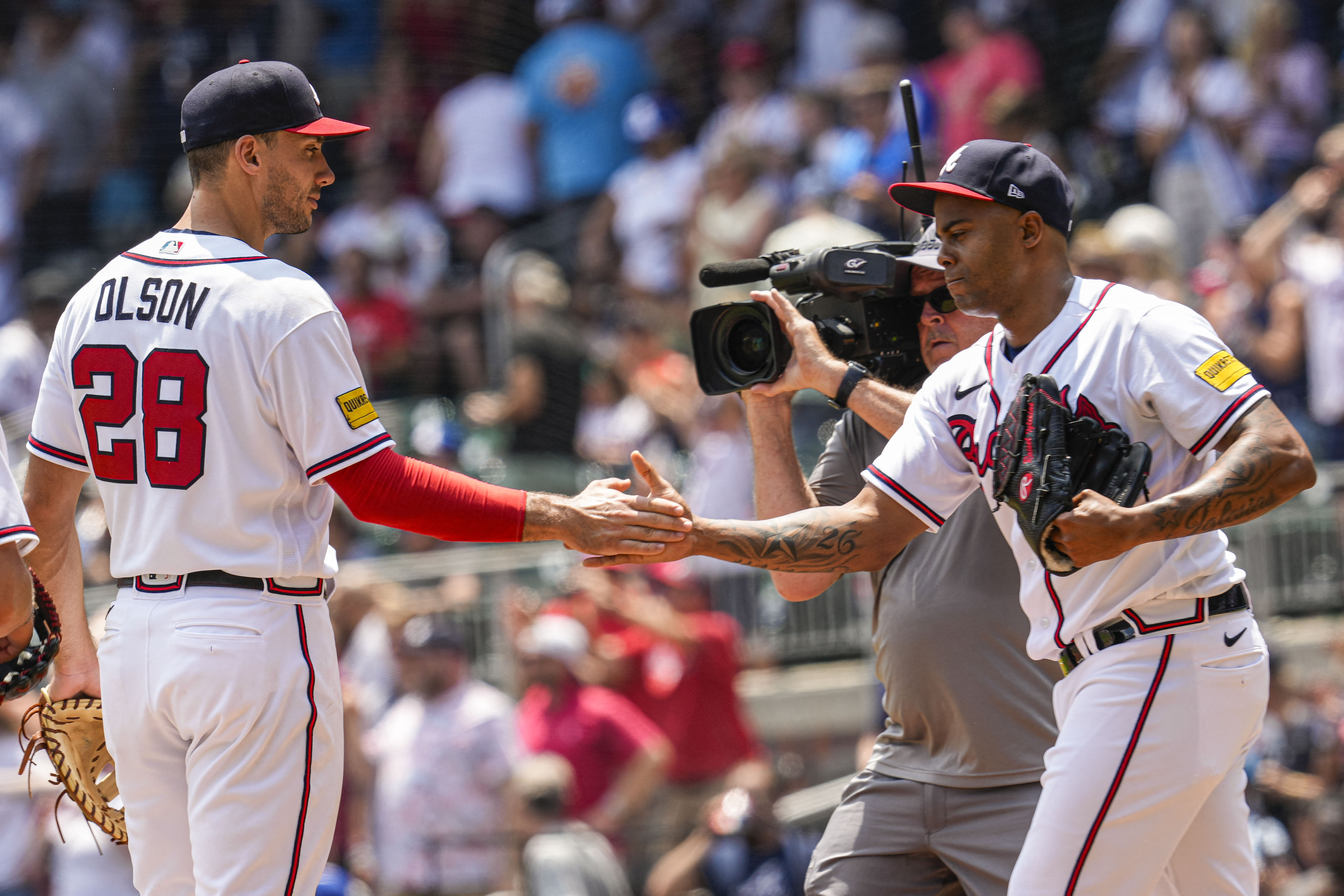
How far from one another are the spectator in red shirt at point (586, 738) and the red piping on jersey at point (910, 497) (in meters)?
3.86

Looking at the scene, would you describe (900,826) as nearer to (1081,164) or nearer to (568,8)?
(1081,164)

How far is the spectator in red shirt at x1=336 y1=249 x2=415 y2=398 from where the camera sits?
1145cm

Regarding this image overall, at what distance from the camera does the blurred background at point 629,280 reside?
7043 millimetres

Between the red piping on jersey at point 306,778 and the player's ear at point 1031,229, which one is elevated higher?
the player's ear at point 1031,229

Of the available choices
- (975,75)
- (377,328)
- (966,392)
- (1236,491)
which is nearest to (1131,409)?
(1236,491)

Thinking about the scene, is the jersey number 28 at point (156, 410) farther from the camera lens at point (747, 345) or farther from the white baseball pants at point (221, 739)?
the camera lens at point (747, 345)

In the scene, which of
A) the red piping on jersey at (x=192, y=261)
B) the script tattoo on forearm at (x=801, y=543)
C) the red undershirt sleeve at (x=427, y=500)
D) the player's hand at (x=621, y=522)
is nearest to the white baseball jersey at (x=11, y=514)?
the red piping on jersey at (x=192, y=261)

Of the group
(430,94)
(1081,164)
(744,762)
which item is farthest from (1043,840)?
(430,94)

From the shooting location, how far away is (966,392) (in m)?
3.65

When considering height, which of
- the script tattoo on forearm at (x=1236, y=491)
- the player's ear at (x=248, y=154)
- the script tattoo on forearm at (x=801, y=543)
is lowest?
the script tattoo on forearm at (x=801, y=543)

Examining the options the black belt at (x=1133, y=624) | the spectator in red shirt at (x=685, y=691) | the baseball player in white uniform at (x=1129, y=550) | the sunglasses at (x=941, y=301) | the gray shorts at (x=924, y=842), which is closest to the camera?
the baseball player in white uniform at (x=1129, y=550)

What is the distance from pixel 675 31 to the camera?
12625mm

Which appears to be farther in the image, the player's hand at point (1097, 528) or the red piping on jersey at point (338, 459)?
the red piping on jersey at point (338, 459)

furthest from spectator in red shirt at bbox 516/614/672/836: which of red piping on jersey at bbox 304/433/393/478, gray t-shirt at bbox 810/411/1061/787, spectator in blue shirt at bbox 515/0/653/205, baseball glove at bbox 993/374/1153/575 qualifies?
spectator in blue shirt at bbox 515/0/653/205
